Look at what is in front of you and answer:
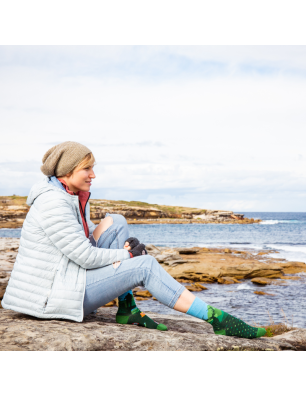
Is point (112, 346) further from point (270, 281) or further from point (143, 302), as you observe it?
point (270, 281)

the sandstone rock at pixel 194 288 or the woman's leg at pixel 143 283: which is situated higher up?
the woman's leg at pixel 143 283

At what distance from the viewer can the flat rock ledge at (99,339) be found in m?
2.61

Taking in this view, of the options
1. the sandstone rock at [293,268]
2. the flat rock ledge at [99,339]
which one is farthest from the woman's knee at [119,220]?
the sandstone rock at [293,268]

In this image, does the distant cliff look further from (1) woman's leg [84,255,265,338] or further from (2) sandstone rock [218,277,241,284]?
(1) woman's leg [84,255,265,338]

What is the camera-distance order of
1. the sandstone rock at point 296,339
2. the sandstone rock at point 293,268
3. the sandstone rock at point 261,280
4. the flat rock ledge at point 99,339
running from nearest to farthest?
the flat rock ledge at point 99,339 < the sandstone rock at point 296,339 < the sandstone rock at point 261,280 < the sandstone rock at point 293,268

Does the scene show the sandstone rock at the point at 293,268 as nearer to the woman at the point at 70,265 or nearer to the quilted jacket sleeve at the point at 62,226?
the woman at the point at 70,265

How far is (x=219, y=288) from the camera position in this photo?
943cm

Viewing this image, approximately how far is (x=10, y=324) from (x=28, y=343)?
1.14 ft

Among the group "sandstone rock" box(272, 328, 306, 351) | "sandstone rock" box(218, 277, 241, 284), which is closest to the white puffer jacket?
"sandstone rock" box(272, 328, 306, 351)

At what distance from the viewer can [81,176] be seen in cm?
294

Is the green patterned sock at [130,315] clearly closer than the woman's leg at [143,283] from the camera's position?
No

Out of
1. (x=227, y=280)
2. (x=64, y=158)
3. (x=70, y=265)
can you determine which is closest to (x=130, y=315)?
(x=70, y=265)

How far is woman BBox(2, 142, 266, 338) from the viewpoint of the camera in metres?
2.76

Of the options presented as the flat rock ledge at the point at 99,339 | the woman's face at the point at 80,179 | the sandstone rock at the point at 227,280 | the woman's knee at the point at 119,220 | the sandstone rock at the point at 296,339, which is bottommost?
the sandstone rock at the point at 227,280
